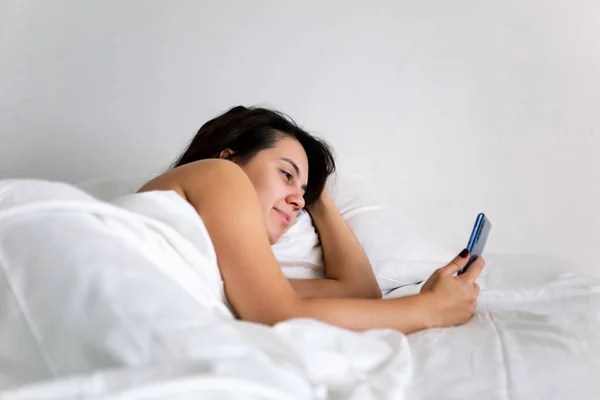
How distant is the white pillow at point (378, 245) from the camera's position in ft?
4.05

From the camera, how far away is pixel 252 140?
1139 millimetres

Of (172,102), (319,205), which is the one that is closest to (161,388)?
(319,205)

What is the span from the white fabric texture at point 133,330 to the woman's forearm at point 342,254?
Result: 41 centimetres

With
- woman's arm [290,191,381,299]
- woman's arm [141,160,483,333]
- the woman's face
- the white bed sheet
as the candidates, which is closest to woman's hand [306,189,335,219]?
woman's arm [290,191,381,299]

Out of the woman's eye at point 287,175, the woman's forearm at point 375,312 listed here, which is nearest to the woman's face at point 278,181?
the woman's eye at point 287,175

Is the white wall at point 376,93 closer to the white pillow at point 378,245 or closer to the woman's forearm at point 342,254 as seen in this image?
the white pillow at point 378,245

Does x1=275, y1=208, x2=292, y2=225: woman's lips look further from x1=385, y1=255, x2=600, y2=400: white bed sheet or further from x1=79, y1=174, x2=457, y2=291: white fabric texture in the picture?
x1=385, y1=255, x2=600, y2=400: white bed sheet

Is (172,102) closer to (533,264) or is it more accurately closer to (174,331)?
(533,264)

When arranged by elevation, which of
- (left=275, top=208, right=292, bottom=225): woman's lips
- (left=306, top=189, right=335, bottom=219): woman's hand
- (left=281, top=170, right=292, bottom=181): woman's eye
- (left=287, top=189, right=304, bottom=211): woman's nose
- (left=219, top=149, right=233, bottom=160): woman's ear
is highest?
(left=219, top=149, right=233, bottom=160): woman's ear

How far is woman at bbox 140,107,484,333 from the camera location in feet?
2.63

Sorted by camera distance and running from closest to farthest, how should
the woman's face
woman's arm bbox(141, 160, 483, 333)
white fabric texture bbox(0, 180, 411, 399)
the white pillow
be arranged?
1. white fabric texture bbox(0, 180, 411, 399)
2. woman's arm bbox(141, 160, 483, 333)
3. the woman's face
4. the white pillow

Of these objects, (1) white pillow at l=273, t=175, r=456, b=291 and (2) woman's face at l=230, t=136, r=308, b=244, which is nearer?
(2) woman's face at l=230, t=136, r=308, b=244

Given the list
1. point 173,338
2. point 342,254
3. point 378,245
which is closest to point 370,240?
point 378,245

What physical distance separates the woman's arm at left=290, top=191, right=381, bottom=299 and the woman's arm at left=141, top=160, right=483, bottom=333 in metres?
0.23
